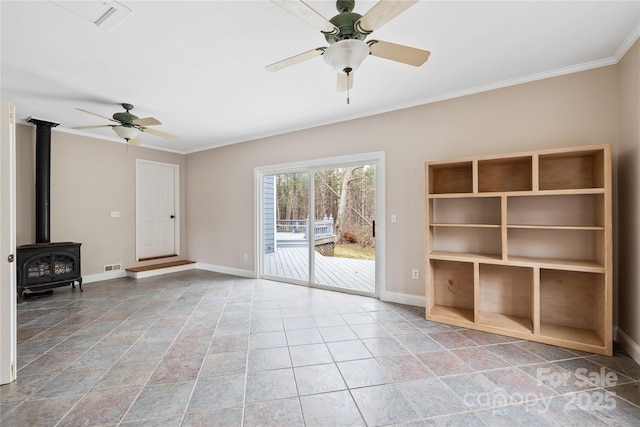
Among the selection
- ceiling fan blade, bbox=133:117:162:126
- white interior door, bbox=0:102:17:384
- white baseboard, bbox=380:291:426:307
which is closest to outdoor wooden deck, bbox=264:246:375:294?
white baseboard, bbox=380:291:426:307

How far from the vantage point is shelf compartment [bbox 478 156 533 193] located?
9.46 feet

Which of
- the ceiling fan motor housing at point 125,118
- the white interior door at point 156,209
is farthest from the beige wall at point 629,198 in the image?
the white interior door at point 156,209

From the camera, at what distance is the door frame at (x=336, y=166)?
378cm

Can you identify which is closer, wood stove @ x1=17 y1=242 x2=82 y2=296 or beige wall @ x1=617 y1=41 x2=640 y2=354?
beige wall @ x1=617 y1=41 x2=640 y2=354

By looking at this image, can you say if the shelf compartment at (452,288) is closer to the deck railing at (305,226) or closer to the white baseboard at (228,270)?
the deck railing at (305,226)

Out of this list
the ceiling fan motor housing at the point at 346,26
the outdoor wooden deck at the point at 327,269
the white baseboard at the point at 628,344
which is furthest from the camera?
the outdoor wooden deck at the point at 327,269

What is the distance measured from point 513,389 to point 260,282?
381 cm

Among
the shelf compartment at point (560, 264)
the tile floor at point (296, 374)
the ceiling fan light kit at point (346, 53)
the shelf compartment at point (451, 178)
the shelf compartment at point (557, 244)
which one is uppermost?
the ceiling fan light kit at point (346, 53)

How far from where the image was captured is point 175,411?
5.63 feet

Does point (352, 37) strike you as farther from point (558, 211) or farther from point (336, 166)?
point (558, 211)

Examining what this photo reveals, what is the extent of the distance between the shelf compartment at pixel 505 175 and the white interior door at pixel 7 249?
162 inches

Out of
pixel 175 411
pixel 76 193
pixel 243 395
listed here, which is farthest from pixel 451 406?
pixel 76 193

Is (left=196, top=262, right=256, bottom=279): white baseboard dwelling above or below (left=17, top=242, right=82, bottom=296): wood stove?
below

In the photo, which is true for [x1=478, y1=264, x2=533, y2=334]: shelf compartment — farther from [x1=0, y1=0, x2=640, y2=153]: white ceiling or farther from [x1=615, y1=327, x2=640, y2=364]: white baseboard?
[x1=0, y1=0, x2=640, y2=153]: white ceiling
